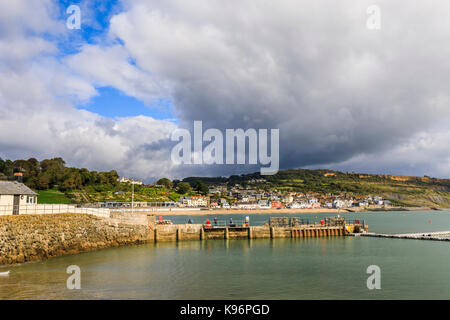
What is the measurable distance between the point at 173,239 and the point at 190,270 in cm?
1789

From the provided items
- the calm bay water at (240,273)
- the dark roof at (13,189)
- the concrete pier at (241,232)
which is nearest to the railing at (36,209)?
the dark roof at (13,189)

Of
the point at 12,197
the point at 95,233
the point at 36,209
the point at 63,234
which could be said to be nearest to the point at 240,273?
the point at 63,234

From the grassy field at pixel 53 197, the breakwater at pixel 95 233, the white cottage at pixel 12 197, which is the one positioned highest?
the white cottage at pixel 12 197

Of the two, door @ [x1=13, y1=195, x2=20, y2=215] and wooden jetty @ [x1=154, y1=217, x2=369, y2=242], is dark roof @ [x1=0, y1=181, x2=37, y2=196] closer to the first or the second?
door @ [x1=13, y1=195, x2=20, y2=215]

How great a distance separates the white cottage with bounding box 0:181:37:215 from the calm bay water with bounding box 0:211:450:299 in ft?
21.3

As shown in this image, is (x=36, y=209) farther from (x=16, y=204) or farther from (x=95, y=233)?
(x=95, y=233)

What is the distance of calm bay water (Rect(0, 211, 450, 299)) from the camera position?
19.1 m

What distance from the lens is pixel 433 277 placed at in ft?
78.1

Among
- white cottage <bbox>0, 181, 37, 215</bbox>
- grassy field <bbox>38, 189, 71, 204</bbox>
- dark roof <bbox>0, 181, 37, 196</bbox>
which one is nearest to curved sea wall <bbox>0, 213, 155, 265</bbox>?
white cottage <bbox>0, 181, 37, 215</bbox>

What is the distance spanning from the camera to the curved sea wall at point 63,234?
26.7 metres

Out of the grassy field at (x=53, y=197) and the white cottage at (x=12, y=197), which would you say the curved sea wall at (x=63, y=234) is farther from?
the grassy field at (x=53, y=197)

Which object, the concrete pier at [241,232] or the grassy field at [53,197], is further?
the grassy field at [53,197]
